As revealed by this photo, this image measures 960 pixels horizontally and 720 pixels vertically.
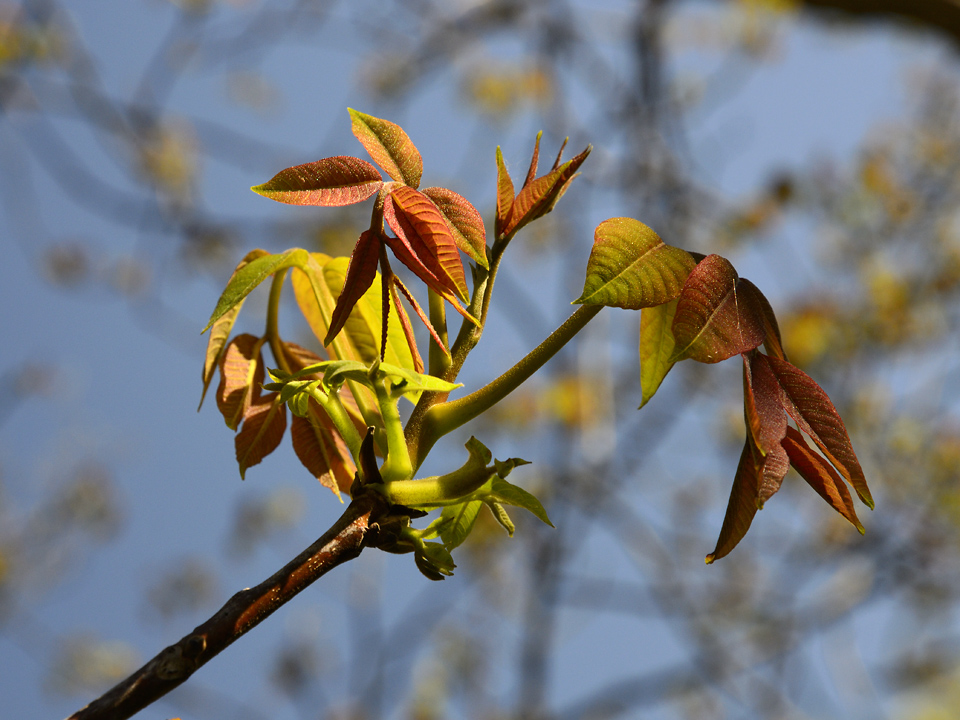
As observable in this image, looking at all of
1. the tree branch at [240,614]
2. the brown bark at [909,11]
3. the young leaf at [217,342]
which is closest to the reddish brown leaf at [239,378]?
the young leaf at [217,342]

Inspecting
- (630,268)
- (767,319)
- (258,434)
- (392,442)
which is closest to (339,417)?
(392,442)

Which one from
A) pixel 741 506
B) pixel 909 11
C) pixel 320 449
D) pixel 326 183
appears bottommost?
pixel 741 506

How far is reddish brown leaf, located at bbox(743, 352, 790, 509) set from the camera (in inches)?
20.5

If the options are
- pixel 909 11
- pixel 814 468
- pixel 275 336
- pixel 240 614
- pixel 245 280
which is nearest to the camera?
pixel 240 614

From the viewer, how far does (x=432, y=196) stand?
2.05 ft

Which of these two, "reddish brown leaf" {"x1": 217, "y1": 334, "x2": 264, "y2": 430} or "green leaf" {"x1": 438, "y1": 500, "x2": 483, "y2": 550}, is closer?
"green leaf" {"x1": 438, "y1": 500, "x2": 483, "y2": 550}

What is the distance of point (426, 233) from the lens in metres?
0.59

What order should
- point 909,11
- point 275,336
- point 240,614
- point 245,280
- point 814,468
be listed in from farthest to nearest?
point 909,11
point 275,336
point 245,280
point 814,468
point 240,614

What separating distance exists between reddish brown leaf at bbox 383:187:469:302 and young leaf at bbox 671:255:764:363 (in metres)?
0.18

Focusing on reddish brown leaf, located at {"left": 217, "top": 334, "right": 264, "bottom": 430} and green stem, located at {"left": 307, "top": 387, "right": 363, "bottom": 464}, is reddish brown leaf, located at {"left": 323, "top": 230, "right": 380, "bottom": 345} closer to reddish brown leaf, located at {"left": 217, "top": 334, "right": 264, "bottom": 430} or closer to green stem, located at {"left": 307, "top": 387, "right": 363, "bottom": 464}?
green stem, located at {"left": 307, "top": 387, "right": 363, "bottom": 464}

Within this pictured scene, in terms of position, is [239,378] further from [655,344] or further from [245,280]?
[655,344]

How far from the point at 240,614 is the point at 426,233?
0.32 meters

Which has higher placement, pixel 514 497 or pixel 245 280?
pixel 245 280

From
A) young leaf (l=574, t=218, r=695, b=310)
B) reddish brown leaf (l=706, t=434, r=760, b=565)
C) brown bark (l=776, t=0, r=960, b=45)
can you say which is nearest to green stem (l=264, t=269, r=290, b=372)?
young leaf (l=574, t=218, r=695, b=310)
